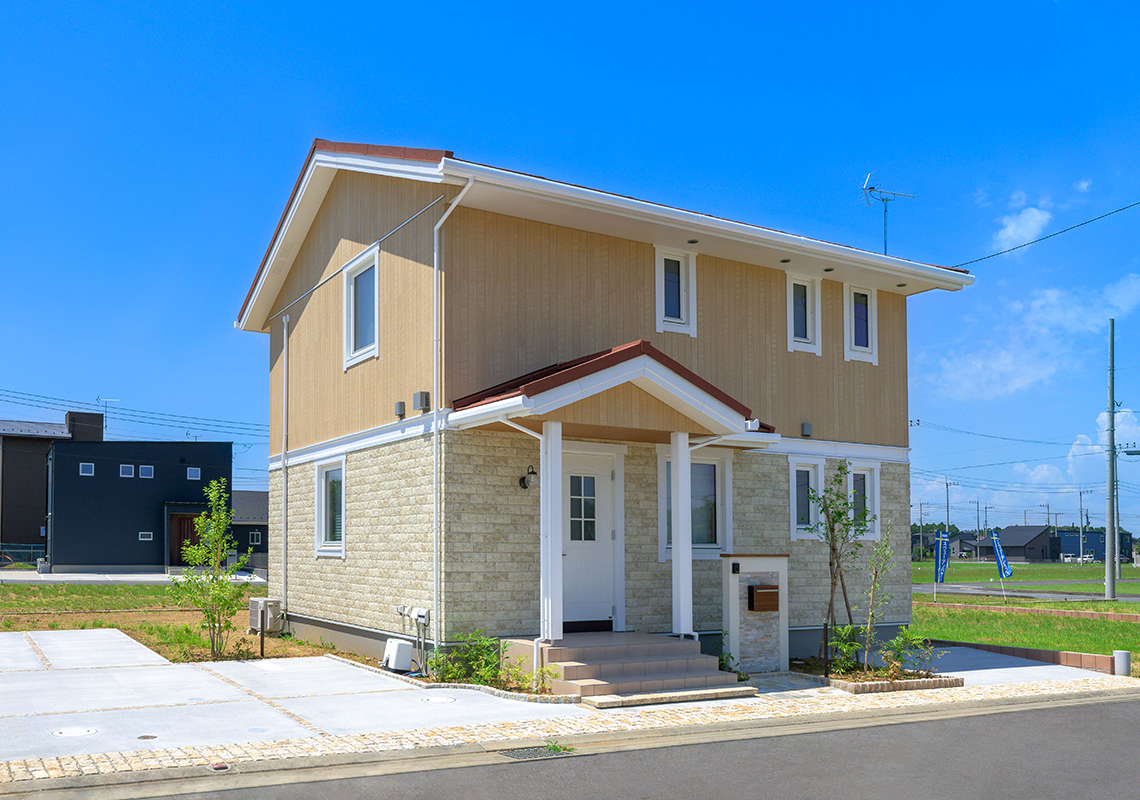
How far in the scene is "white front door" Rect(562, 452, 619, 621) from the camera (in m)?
12.6

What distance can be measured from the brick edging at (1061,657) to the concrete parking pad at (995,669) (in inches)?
4.2

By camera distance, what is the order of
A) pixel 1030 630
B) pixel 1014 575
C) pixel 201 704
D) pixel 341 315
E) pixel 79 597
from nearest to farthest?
pixel 201 704 < pixel 341 315 < pixel 1030 630 < pixel 79 597 < pixel 1014 575

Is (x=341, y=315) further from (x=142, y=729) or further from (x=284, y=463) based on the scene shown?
(x=142, y=729)

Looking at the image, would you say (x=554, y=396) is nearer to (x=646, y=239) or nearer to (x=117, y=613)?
(x=646, y=239)

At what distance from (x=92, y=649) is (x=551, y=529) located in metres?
8.04

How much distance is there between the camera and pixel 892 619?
15.7 meters

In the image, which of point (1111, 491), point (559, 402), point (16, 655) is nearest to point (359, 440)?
point (559, 402)

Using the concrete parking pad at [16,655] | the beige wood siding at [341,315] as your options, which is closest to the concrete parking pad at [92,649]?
the concrete parking pad at [16,655]

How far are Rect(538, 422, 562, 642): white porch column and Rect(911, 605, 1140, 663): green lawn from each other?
29.1 feet

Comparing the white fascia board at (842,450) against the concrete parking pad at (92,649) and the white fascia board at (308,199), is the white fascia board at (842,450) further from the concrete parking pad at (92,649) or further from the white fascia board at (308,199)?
the concrete parking pad at (92,649)

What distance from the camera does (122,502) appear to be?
42.5 meters

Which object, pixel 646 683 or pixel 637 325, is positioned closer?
pixel 646 683

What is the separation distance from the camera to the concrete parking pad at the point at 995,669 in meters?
12.8

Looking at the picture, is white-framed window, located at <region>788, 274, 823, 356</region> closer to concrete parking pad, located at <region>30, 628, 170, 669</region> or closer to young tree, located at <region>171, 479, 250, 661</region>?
young tree, located at <region>171, 479, 250, 661</region>
